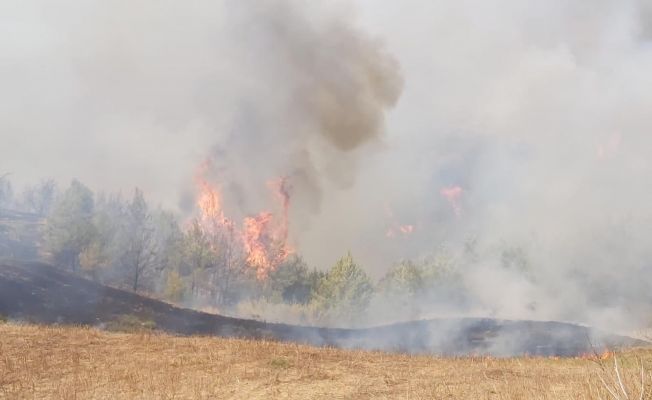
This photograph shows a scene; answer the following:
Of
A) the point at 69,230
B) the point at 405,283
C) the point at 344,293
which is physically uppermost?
the point at 69,230

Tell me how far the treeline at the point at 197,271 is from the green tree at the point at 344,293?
0.50 ft

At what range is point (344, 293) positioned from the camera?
80.8m

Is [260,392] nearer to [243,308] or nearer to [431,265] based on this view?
[243,308]

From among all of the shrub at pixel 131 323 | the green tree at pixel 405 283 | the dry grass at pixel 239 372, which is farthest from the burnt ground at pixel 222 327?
the green tree at pixel 405 283

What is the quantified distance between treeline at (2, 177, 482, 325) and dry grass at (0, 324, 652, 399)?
50881mm

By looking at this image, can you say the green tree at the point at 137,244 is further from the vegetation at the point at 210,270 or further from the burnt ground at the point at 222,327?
the burnt ground at the point at 222,327

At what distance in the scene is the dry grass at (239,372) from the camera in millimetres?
15078

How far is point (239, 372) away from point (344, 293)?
63.7 meters

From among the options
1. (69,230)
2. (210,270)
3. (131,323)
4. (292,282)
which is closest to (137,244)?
(69,230)

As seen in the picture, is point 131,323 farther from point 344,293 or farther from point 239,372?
point 344,293

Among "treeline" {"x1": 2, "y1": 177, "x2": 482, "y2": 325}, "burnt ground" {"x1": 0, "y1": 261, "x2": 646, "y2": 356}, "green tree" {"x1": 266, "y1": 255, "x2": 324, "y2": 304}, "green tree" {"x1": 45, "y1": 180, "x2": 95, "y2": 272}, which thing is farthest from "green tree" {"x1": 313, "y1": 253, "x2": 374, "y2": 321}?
"green tree" {"x1": 45, "y1": 180, "x2": 95, "y2": 272}

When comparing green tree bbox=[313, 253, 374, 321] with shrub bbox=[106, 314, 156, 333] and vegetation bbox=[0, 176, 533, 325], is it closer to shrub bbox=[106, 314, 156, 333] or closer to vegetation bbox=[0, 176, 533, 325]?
vegetation bbox=[0, 176, 533, 325]

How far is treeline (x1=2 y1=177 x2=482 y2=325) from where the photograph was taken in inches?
2820

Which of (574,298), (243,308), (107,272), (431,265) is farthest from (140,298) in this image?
(574,298)
